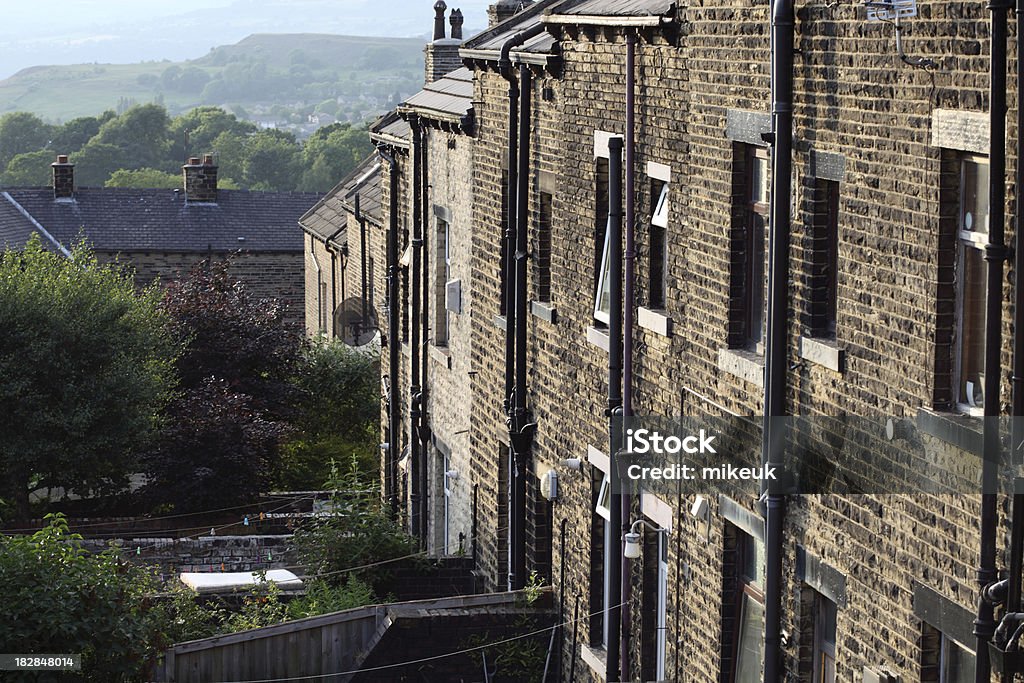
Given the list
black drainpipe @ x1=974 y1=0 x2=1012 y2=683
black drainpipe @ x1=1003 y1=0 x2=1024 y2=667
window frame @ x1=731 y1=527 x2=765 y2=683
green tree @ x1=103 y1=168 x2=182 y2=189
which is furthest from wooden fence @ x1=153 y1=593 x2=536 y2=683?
green tree @ x1=103 y1=168 x2=182 y2=189

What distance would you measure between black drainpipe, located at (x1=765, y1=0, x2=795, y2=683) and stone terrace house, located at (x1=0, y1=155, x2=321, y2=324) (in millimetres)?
44203

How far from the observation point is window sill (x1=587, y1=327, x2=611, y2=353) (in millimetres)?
13883

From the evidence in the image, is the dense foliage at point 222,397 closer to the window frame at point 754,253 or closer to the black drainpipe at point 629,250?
the black drainpipe at point 629,250

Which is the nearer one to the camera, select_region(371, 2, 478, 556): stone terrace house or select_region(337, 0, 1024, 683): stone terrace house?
select_region(337, 0, 1024, 683): stone terrace house

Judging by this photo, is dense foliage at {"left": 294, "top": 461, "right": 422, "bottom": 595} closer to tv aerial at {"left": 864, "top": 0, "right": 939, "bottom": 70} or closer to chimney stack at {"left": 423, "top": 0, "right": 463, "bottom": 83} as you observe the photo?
chimney stack at {"left": 423, "top": 0, "right": 463, "bottom": 83}

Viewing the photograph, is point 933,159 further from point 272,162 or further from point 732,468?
point 272,162

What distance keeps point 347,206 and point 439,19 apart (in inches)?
501

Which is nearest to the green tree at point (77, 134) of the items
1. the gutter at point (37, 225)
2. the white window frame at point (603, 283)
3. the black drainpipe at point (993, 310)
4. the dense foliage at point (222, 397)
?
the gutter at point (37, 225)

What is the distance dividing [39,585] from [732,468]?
21.8 feet

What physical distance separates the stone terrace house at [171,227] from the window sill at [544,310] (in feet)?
125

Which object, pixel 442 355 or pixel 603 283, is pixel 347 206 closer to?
pixel 442 355

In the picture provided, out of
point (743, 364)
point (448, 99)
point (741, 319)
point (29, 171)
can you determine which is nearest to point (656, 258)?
point (741, 319)

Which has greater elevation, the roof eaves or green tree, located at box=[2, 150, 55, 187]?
the roof eaves

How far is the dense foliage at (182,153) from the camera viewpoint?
5714 inches
